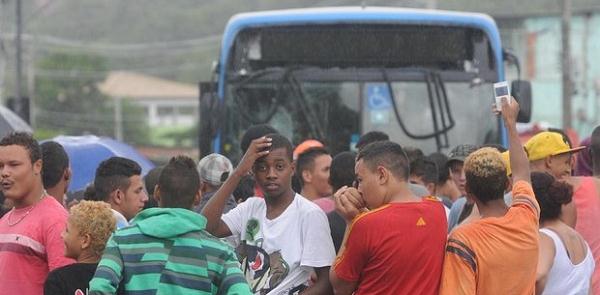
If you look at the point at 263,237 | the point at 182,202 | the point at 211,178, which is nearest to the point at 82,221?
the point at 182,202

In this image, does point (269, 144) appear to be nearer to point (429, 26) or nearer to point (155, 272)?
point (155, 272)

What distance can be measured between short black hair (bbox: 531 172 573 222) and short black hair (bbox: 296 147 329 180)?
2.30 meters

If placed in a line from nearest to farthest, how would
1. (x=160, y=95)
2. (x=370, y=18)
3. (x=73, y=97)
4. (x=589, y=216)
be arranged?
(x=589, y=216)
(x=370, y=18)
(x=73, y=97)
(x=160, y=95)

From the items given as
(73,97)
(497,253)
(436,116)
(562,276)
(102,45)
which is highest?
(436,116)

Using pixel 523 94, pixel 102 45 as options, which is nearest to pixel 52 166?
pixel 523 94

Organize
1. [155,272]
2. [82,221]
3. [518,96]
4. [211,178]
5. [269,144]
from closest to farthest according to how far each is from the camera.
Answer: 1. [155,272]
2. [82,221]
3. [269,144]
4. [211,178]
5. [518,96]

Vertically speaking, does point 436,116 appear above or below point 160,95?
above

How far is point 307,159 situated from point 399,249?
122 inches

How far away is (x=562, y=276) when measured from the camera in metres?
7.41

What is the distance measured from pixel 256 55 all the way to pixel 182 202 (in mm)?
7145

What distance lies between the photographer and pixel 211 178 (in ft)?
27.5

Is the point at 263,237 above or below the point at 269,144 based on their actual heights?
below

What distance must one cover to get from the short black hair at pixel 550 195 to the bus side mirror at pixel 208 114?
5.49m

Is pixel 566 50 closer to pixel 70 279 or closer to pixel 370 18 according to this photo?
pixel 370 18
